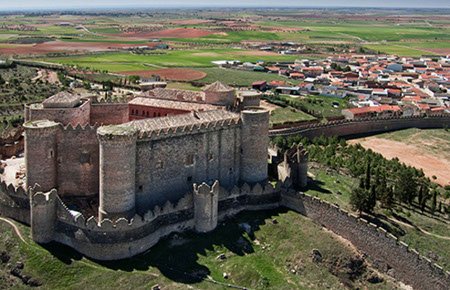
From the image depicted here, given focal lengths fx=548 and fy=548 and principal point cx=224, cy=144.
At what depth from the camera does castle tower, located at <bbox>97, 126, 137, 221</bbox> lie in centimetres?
3141

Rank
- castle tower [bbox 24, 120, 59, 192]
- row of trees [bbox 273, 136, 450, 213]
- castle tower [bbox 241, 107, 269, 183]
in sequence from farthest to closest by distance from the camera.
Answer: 1. row of trees [bbox 273, 136, 450, 213]
2. castle tower [bbox 241, 107, 269, 183]
3. castle tower [bbox 24, 120, 59, 192]

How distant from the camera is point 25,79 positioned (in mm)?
93875

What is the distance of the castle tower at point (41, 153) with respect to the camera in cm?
3384

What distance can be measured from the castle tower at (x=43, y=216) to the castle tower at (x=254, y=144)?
525 inches

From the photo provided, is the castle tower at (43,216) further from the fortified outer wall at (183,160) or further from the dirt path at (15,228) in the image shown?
the fortified outer wall at (183,160)

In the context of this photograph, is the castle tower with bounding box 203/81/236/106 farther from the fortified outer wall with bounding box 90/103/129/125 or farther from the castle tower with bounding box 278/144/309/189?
the fortified outer wall with bounding box 90/103/129/125

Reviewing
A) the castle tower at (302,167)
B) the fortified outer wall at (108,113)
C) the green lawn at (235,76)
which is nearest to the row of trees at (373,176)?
the castle tower at (302,167)

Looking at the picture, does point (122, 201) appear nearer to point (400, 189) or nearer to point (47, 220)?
point (47, 220)

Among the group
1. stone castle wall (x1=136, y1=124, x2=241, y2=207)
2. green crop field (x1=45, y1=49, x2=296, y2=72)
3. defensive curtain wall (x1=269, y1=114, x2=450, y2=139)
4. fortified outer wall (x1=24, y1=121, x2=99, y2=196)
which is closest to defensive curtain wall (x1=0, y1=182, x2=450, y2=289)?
fortified outer wall (x1=24, y1=121, x2=99, y2=196)

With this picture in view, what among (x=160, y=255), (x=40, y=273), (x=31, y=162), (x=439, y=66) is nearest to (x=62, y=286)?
(x=40, y=273)

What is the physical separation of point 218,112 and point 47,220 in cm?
1406

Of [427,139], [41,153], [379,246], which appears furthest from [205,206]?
[427,139]

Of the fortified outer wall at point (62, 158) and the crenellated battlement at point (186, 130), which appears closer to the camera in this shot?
the crenellated battlement at point (186, 130)

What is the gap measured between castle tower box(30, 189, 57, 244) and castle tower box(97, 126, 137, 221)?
278 cm
